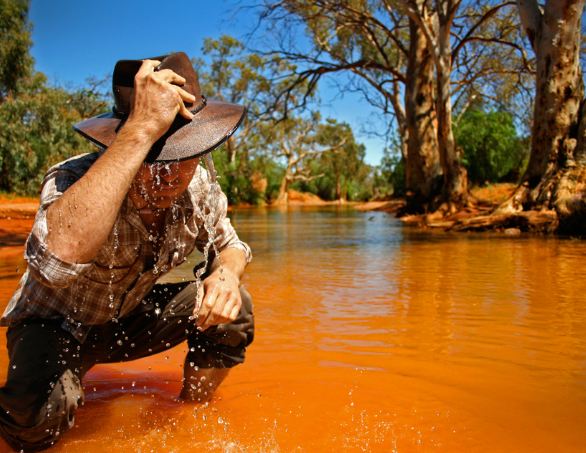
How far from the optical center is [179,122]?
1675 millimetres

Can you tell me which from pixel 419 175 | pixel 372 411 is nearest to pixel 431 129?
pixel 419 175

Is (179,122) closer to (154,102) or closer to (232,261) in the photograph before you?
(154,102)

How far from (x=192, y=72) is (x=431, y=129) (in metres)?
13.9

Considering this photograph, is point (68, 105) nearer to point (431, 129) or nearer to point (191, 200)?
point (431, 129)

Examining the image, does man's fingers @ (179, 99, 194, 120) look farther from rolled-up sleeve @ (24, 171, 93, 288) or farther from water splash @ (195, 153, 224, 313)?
rolled-up sleeve @ (24, 171, 93, 288)

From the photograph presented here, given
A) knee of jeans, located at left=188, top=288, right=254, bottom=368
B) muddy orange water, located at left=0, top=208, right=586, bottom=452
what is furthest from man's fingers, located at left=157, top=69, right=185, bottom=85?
muddy orange water, located at left=0, top=208, right=586, bottom=452

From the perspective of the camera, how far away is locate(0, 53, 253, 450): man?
1466 mm

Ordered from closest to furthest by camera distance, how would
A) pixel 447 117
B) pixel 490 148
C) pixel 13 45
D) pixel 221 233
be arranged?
pixel 221 233
pixel 447 117
pixel 13 45
pixel 490 148

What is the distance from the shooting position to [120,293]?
1.86 m

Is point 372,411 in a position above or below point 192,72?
below

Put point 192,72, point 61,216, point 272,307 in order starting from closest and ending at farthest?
point 61,216, point 192,72, point 272,307

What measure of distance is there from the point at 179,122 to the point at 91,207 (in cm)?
40

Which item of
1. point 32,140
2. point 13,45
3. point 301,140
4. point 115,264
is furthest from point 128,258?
point 301,140

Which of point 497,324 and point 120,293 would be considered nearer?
point 120,293
